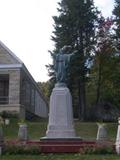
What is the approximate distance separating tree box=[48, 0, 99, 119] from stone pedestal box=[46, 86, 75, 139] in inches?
944

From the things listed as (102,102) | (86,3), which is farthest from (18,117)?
(102,102)

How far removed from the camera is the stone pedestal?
91.6ft

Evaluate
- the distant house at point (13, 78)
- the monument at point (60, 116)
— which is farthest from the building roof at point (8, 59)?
the monument at point (60, 116)

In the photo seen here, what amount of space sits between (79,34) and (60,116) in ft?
87.4

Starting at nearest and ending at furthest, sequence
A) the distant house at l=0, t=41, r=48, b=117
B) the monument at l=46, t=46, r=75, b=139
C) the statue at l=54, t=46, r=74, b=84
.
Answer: the monument at l=46, t=46, r=75, b=139 < the statue at l=54, t=46, r=74, b=84 < the distant house at l=0, t=41, r=48, b=117

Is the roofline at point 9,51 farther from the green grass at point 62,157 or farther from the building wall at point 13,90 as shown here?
the green grass at point 62,157

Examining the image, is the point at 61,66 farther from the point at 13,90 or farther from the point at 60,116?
the point at 13,90

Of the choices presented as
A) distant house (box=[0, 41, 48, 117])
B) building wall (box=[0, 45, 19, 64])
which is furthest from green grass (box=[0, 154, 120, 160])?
building wall (box=[0, 45, 19, 64])

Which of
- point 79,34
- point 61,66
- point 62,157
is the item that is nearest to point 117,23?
point 79,34

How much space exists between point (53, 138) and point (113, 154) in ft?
20.4

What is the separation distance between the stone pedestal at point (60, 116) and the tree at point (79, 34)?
78.6 feet

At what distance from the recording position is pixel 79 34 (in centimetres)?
5409

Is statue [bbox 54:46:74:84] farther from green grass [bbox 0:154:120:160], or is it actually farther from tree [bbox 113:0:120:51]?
tree [bbox 113:0:120:51]

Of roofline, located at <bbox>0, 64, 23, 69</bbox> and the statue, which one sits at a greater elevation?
roofline, located at <bbox>0, 64, 23, 69</bbox>
